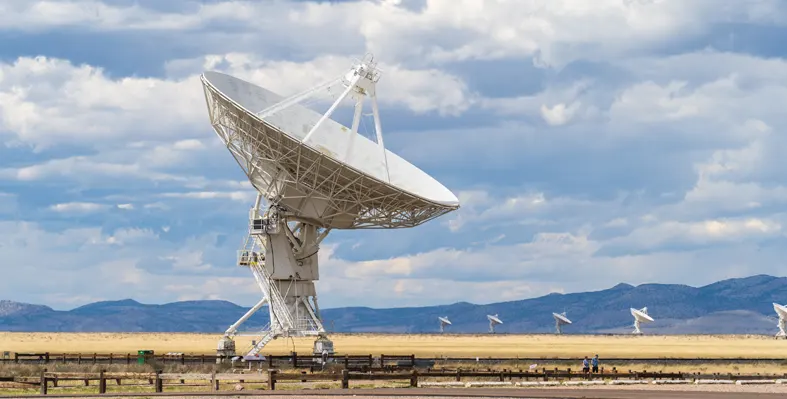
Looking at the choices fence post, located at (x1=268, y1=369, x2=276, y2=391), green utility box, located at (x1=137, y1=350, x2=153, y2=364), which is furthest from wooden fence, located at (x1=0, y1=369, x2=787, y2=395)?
green utility box, located at (x1=137, y1=350, x2=153, y2=364)

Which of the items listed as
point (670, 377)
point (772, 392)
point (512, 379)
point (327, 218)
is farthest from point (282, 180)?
point (772, 392)

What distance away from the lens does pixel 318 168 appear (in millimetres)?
61906

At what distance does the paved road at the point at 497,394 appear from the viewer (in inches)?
1570

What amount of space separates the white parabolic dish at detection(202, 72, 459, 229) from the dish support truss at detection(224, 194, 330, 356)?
1.65 metres

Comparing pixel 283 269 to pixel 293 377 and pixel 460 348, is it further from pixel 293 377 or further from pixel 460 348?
pixel 460 348

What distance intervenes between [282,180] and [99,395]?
23.5m

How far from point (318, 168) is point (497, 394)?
23203 millimetres

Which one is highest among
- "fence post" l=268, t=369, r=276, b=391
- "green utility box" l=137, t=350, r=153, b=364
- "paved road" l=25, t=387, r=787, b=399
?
"green utility box" l=137, t=350, r=153, b=364

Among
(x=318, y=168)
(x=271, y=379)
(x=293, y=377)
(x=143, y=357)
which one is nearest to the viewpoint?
(x=293, y=377)

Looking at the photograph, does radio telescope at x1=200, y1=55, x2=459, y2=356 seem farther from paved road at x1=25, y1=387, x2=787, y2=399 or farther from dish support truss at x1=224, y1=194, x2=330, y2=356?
paved road at x1=25, y1=387, x2=787, y2=399

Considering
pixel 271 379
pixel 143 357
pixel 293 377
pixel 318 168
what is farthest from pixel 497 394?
pixel 143 357

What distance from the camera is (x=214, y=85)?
6075 cm

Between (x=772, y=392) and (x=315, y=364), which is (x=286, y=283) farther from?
(x=772, y=392)

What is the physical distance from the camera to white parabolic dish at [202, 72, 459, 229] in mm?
60875
